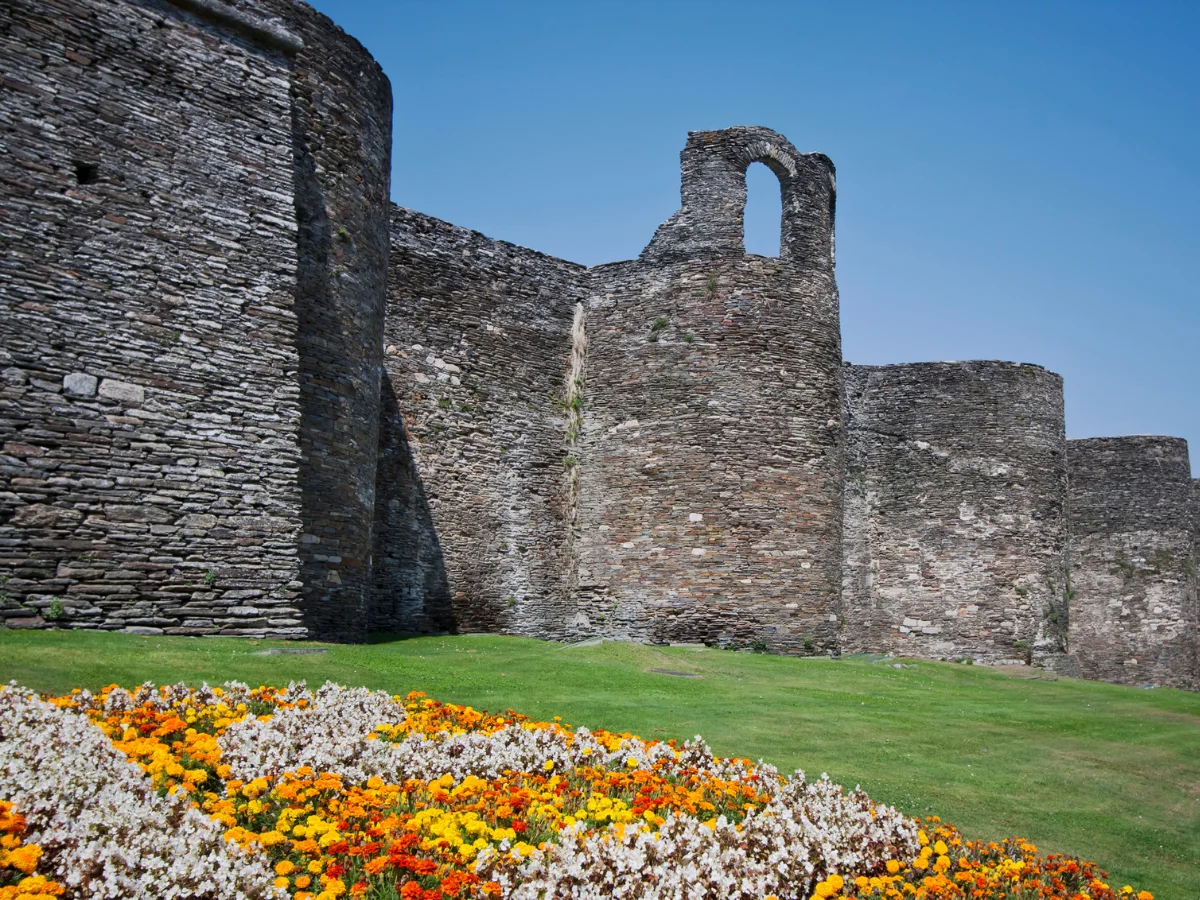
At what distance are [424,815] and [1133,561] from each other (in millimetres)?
28177

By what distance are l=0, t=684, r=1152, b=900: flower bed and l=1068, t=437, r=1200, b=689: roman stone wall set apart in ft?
81.5

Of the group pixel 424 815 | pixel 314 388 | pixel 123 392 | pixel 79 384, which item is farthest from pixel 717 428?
pixel 424 815

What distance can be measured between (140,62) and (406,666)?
7.99m

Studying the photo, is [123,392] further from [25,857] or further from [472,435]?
[472,435]

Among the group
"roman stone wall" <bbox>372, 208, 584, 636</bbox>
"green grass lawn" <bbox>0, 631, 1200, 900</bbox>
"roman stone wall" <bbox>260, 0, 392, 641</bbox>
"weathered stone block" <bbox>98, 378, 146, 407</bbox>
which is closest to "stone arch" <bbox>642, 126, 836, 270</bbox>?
"roman stone wall" <bbox>372, 208, 584, 636</bbox>

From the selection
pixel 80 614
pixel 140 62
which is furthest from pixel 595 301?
pixel 80 614

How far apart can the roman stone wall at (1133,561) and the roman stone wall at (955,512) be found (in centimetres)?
333

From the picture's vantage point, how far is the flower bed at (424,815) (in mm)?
4137

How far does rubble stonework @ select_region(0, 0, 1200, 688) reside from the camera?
1091 cm

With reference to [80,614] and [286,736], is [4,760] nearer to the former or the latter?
[286,736]

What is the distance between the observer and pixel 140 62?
12.0 meters

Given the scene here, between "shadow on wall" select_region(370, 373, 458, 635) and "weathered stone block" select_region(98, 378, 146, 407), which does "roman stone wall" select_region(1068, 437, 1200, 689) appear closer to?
"shadow on wall" select_region(370, 373, 458, 635)

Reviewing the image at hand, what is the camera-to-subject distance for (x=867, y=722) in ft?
33.9

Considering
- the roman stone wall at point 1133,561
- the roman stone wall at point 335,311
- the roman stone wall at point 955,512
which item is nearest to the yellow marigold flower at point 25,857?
the roman stone wall at point 335,311
